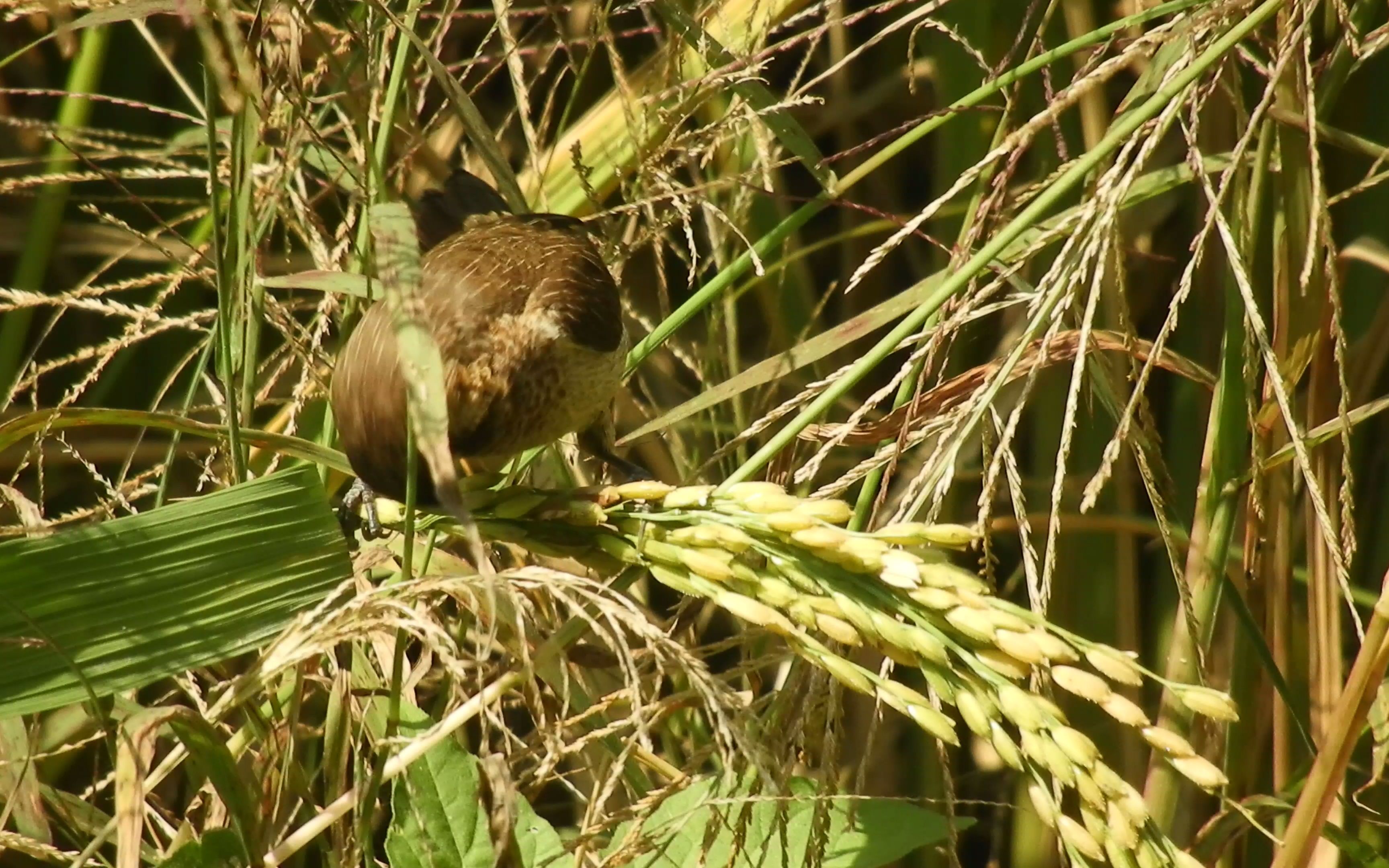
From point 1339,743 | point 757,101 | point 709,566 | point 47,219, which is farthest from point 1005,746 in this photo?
point 47,219

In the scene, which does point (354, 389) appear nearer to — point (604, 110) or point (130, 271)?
point (604, 110)

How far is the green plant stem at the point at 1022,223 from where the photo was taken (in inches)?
49.2

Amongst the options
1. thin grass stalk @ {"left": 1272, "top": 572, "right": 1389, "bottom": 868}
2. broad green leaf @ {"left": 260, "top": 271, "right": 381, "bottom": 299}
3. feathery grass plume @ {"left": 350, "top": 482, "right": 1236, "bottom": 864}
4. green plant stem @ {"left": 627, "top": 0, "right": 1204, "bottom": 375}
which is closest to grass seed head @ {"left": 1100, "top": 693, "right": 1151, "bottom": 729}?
feathery grass plume @ {"left": 350, "top": 482, "right": 1236, "bottom": 864}

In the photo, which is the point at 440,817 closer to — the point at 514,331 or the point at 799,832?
the point at 799,832

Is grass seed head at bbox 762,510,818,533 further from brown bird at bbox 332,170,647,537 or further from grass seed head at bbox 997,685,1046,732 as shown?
brown bird at bbox 332,170,647,537

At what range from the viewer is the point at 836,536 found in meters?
1.05

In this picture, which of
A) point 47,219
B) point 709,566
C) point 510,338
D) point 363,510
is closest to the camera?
point 709,566

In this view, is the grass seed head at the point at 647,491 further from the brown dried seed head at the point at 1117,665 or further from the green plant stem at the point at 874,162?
the brown dried seed head at the point at 1117,665

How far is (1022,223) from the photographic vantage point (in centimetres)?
125

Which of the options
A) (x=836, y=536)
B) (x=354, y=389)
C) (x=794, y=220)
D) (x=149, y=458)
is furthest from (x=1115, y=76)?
(x=149, y=458)

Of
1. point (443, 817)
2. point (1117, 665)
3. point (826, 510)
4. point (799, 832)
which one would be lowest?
point (799, 832)

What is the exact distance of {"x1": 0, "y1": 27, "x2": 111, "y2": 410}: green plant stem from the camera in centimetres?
226

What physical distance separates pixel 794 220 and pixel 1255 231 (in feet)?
1.86

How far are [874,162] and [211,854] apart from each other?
1.08 metres
